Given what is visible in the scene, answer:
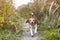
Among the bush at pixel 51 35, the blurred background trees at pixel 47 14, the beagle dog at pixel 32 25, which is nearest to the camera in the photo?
the bush at pixel 51 35

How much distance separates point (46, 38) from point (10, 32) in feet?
3.78

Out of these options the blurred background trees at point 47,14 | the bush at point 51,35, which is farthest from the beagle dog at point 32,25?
the bush at point 51,35

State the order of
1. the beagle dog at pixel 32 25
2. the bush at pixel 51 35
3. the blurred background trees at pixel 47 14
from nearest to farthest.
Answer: the bush at pixel 51 35 → the blurred background trees at pixel 47 14 → the beagle dog at pixel 32 25

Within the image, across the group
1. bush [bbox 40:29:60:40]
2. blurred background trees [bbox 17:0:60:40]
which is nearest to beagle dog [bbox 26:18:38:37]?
blurred background trees [bbox 17:0:60:40]

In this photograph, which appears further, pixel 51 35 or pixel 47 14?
pixel 47 14

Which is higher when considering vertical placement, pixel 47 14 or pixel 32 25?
pixel 47 14

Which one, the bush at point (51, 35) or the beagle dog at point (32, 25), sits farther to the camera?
the beagle dog at point (32, 25)

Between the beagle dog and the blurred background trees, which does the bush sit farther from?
the beagle dog

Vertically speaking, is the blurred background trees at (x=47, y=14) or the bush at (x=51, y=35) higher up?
the blurred background trees at (x=47, y=14)

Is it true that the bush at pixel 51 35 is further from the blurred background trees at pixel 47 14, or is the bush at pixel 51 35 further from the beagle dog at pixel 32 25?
the beagle dog at pixel 32 25

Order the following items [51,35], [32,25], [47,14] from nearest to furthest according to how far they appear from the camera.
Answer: [51,35], [32,25], [47,14]

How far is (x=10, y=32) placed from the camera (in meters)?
7.66

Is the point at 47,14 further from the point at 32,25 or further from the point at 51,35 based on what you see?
the point at 51,35

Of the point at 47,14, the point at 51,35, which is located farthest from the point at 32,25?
the point at 51,35
